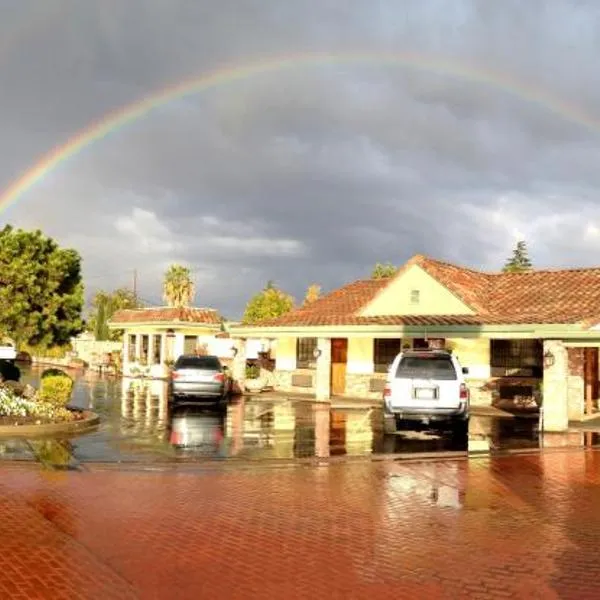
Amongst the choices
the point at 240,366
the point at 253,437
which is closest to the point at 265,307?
the point at 240,366

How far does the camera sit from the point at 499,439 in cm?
1650

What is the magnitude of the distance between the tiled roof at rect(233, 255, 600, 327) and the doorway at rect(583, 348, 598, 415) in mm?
1898

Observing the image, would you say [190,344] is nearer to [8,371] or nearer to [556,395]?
[8,371]

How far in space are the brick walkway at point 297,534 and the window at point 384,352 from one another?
15645mm

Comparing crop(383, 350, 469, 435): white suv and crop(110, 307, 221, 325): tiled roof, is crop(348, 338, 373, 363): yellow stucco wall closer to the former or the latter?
crop(383, 350, 469, 435): white suv

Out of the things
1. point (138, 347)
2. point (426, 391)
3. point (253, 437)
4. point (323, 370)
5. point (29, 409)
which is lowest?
point (253, 437)

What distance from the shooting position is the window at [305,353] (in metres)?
30.6

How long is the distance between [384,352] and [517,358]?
17.0 feet

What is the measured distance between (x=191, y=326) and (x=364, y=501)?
106 feet

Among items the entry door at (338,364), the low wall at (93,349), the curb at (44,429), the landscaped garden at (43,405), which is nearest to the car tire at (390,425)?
the curb at (44,429)

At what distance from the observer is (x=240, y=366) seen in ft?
101

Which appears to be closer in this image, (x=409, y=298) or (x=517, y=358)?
(x=517, y=358)

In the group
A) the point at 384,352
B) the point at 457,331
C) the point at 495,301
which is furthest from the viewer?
the point at 384,352

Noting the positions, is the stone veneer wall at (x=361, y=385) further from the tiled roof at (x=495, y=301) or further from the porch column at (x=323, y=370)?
the tiled roof at (x=495, y=301)
